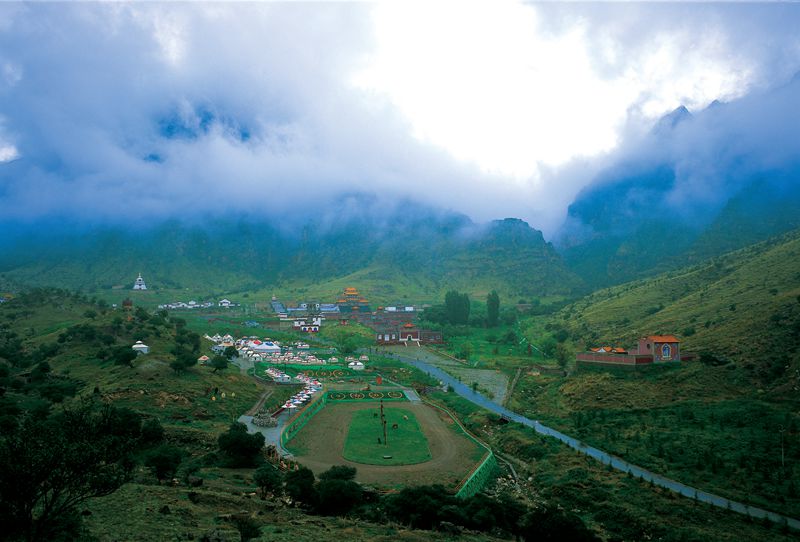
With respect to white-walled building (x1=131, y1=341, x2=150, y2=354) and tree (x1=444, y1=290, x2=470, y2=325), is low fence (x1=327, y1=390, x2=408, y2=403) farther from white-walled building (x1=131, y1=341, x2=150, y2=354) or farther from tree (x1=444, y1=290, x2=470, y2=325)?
tree (x1=444, y1=290, x2=470, y2=325)

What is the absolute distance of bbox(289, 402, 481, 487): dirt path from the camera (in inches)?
1304

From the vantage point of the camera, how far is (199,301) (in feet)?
460

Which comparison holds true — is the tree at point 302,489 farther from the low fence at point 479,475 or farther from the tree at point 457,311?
the tree at point 457,311

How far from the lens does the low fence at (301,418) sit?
134 feet

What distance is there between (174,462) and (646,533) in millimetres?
24705

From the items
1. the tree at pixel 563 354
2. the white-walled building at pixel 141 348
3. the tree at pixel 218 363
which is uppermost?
the tree at pixel 563 354

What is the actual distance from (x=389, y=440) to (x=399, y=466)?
5.96m

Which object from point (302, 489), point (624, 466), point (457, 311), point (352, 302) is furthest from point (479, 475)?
point (352, 302)

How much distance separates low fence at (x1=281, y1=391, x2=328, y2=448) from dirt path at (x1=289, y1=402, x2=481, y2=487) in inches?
22.7

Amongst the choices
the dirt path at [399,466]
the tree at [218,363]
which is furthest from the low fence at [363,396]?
the tree at [218,363]

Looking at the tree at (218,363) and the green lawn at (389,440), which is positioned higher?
the tree at (218,363)

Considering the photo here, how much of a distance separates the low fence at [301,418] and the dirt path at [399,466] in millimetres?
577

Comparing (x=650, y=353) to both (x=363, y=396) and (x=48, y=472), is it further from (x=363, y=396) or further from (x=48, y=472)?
(x=48, y=472)

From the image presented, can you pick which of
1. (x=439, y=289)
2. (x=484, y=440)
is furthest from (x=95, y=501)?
(x=439, y=289)
